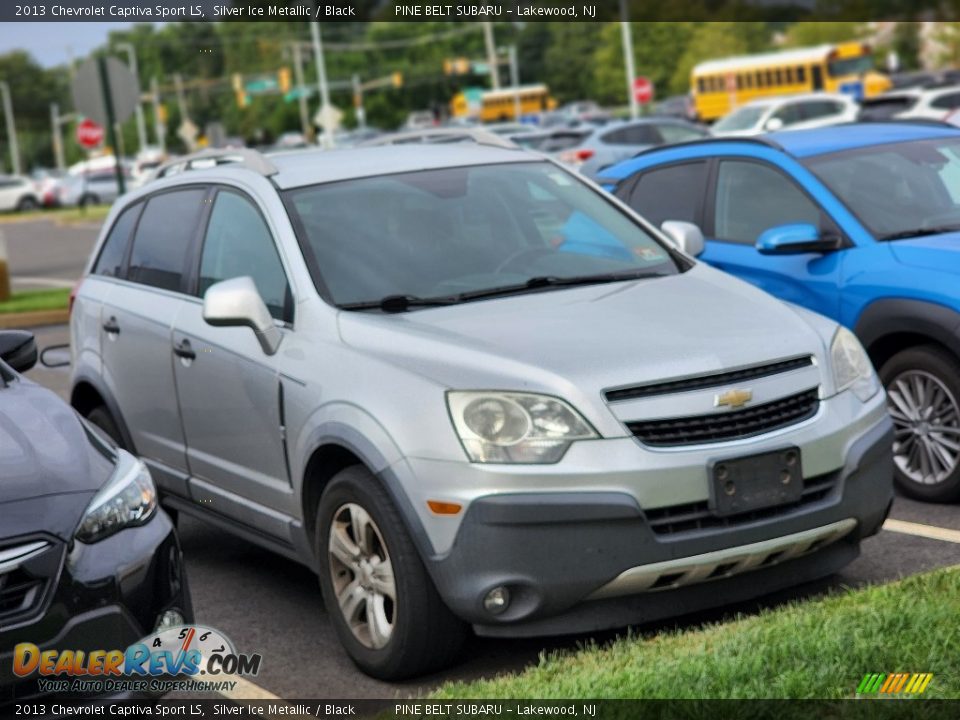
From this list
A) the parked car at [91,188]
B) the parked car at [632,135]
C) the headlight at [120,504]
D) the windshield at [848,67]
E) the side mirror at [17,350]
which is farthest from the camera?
the parked car at [91,188]

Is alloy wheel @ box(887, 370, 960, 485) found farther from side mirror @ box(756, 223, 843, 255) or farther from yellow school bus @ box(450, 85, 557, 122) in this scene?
yellow school bus @ box(450, 85, 557, 122)

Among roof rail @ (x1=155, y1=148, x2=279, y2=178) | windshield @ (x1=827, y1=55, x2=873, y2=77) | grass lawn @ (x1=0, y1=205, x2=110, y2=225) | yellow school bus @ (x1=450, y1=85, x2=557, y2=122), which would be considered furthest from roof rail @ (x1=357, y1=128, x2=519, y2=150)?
yellow school bus @ (x1=450, y1=85, x2=557, y2=122)

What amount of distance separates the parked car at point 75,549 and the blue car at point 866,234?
111 inches

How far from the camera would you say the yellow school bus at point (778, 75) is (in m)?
56.8

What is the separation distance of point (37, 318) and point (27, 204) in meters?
57.2

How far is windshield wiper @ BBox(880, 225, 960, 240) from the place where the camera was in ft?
24.2

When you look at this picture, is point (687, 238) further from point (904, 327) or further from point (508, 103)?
point (508, 103)

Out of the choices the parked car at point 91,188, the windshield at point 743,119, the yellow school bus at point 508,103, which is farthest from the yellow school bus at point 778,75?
the yellow school bus at point 508,103

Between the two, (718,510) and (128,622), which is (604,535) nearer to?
(718,510)

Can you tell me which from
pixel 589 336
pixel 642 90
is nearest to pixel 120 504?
pixel 589 336

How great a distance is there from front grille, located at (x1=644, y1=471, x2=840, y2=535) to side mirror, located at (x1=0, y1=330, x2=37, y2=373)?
7.87 feet

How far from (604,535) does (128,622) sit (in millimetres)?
1412

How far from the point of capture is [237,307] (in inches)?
220

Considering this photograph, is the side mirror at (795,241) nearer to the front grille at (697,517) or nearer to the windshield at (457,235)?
the windshield at (457,235)
